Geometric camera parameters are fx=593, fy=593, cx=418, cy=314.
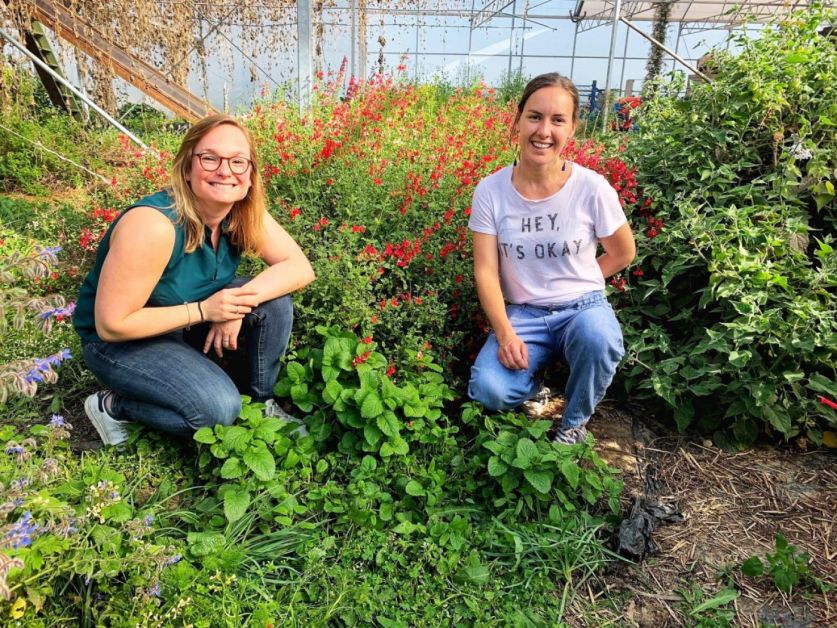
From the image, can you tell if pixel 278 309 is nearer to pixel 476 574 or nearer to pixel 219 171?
pixel 219 171

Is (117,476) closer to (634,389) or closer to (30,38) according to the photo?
(634,389)

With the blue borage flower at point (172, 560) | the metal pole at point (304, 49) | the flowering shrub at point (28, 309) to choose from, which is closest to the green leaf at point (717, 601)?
the blue borage flower at point (172, 560)

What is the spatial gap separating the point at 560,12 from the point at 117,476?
18839 mm

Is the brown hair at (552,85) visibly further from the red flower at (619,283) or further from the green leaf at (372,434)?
the green leaf at (372,434)

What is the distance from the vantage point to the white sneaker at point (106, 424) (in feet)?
6.68

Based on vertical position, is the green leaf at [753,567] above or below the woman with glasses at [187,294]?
below

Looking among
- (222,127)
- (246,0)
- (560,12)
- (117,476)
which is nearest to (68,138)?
(246,0)

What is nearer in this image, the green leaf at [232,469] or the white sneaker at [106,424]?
the green leaf at [232,469]

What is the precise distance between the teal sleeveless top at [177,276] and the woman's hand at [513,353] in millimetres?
1040

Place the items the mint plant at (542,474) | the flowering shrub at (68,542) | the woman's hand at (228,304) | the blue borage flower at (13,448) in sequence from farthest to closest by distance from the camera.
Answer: the woman's hand at (228,304)
the mint plant at (542,474)
the blue borage flower at (13,448)
the flowering shrub at (68,542)

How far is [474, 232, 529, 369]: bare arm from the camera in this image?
7.08 feet

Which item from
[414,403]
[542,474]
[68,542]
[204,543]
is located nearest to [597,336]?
[542,474]

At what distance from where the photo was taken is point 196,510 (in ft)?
6.14

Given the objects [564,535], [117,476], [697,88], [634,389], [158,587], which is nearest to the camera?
[158,587]
